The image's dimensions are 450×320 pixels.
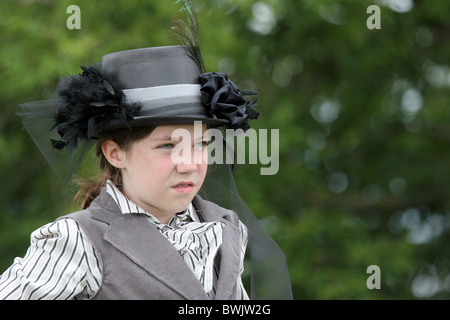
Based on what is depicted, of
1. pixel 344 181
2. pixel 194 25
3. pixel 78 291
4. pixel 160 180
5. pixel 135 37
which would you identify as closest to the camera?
pixel 78 291

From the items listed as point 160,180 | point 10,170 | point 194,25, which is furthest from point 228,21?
point 160,180

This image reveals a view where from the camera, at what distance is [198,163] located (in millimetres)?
1920

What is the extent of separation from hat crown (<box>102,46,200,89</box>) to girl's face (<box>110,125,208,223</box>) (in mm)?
151

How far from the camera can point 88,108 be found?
6.32 feet

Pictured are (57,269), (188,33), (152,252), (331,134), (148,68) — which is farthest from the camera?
(331,134)

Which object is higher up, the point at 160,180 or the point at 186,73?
the point at 186,73

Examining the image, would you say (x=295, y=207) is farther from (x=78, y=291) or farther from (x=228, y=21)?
(x=78, y=291)

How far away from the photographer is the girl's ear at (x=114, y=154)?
198cm

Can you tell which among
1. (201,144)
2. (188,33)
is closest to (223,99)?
(201,144)

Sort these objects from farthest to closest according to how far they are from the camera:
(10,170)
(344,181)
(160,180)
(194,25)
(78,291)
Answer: (344,181), (10,170), (194,25), (160,180), (78,291)

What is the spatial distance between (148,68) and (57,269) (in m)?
0.63

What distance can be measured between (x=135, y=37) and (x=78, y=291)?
3.19 metres

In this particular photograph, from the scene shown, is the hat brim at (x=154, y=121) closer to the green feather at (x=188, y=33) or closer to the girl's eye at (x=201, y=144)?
the girl's eye at (x=201, y=144)

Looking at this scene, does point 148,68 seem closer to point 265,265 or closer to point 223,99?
point 223,99
